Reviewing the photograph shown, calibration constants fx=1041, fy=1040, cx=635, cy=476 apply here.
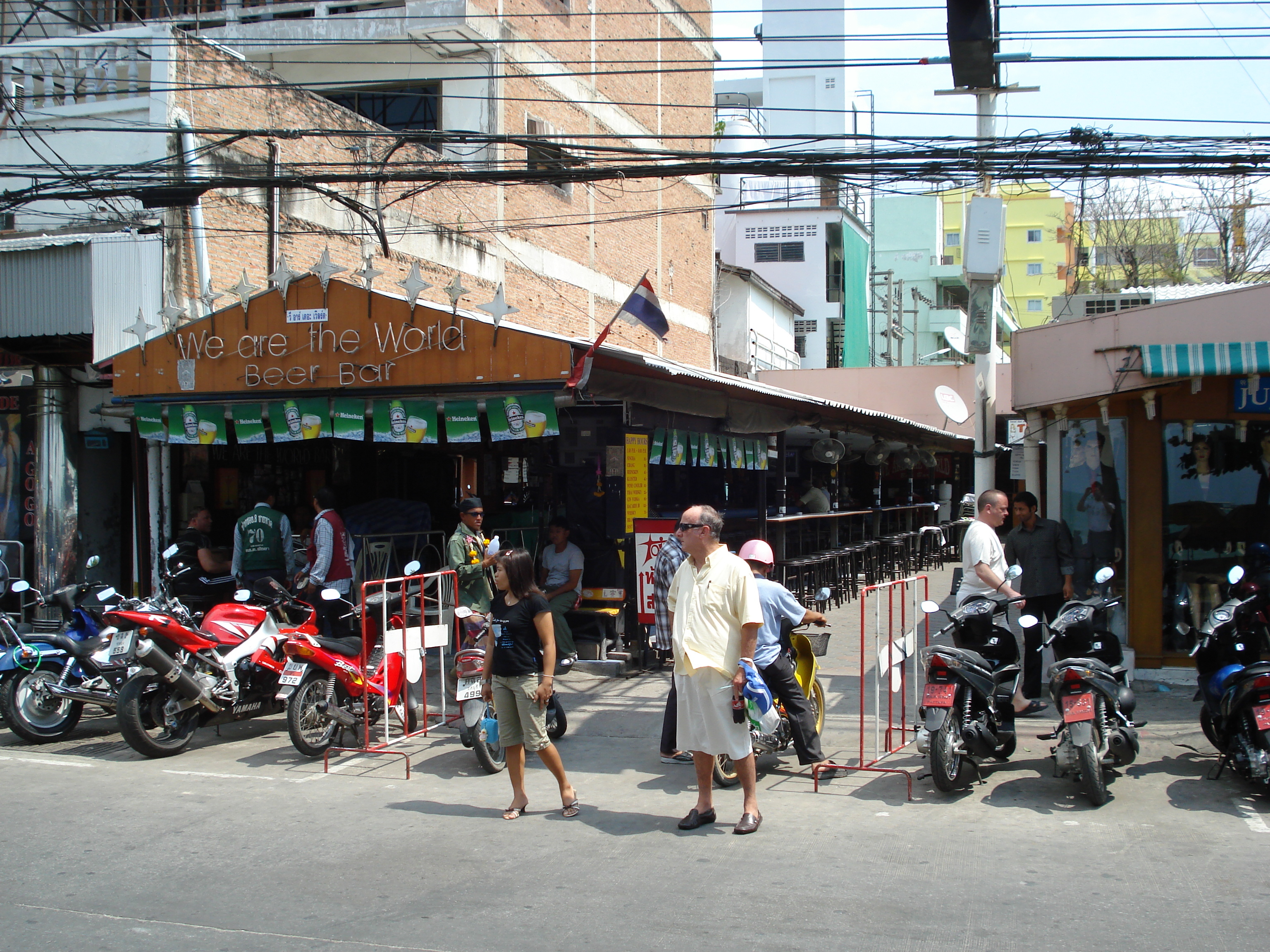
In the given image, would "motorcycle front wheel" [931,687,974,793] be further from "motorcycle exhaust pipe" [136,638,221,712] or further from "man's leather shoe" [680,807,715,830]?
"motorcycle exhaust pipe" [136,638,221,712]

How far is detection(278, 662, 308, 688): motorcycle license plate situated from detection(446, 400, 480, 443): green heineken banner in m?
3.29

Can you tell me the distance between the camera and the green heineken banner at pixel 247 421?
11000 mm

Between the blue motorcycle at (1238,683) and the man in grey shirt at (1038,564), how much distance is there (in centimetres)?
159

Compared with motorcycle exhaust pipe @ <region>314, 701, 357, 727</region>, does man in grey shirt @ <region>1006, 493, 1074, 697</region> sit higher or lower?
higher

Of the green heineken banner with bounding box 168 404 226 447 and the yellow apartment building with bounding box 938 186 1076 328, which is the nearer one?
the green heineken banner with bounding box 168 404 226 447

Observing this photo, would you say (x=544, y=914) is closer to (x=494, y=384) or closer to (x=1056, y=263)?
(x=494, y=384)

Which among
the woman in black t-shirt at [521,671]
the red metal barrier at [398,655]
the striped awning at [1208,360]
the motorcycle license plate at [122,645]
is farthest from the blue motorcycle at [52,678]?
the striped awning at [1208,360]

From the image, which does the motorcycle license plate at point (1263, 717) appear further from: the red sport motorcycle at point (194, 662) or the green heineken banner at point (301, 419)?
the green heineken banner at point (301, 419)

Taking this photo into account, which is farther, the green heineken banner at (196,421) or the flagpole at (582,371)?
the green heineken banner at (196,421)

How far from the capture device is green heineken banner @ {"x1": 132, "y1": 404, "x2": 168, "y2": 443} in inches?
443

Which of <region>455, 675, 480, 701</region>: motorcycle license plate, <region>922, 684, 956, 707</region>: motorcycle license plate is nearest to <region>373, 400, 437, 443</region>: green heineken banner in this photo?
<region>455, 675, 480, 701</region>: motorcycle license plate

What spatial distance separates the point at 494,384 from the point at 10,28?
1555 centimetres

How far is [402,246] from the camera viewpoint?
1716 cm

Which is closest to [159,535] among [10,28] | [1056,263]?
[10,28]
